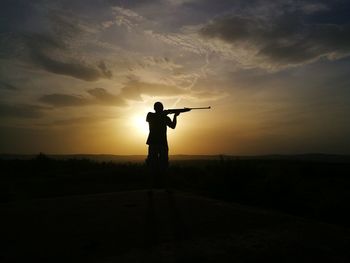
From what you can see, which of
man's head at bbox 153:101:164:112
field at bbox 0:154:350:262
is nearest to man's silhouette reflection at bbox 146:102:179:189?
man's head at bbox 153:101:164:112

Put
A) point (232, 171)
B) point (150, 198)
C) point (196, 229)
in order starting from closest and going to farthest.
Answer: point (196, 229) → point (150, 198) → point (232, 171)

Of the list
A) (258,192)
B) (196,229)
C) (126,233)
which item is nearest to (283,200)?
(258,192)

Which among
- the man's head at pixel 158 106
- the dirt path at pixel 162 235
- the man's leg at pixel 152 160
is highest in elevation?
the man's head at pixel 158 106

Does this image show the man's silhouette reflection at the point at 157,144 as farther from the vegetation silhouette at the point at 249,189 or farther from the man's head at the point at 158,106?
the vegetation silhouette at the point at 249,189

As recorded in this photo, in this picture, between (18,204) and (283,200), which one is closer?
(18,204)

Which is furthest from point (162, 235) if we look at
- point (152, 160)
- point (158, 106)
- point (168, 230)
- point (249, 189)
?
point (249, 189)

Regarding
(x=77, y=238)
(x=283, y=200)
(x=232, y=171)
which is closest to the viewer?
(x=77, y=238)

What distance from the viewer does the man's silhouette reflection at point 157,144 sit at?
7.68 metres

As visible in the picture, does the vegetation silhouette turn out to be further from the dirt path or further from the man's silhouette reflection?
the dirt path

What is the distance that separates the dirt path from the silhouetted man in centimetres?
225

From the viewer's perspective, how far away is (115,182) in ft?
47.8

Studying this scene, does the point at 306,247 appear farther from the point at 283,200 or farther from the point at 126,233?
the point at 283,200

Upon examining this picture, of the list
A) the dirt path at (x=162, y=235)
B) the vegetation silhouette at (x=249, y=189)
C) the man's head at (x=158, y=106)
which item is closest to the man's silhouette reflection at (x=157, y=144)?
the man's head at (x=158, y=106)

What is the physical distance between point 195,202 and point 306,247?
2.77 meters
